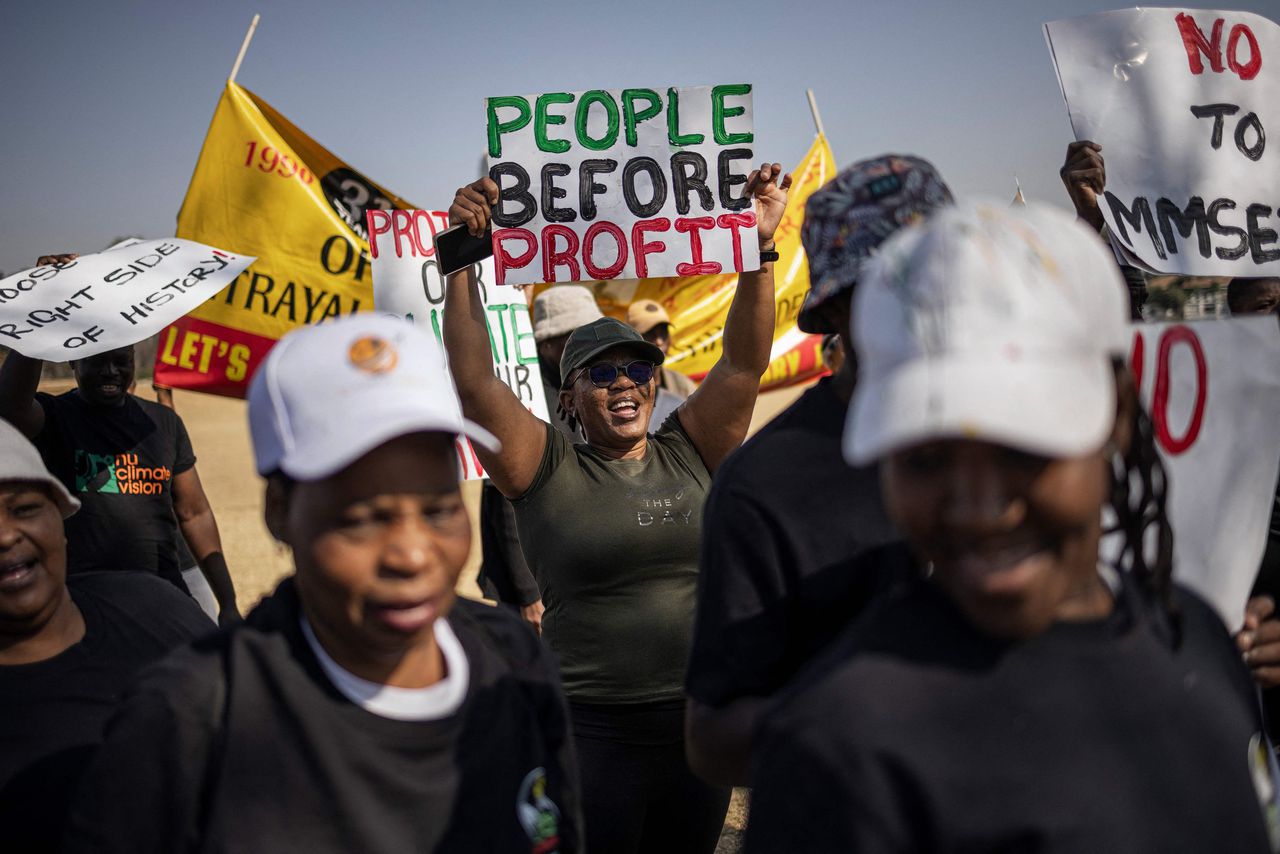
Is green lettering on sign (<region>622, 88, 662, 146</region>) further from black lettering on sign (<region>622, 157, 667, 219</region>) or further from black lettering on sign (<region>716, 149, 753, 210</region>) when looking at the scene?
black lettering on sign (<region>716, 149, 753, 210</region>)

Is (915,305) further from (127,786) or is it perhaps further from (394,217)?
(394,217)

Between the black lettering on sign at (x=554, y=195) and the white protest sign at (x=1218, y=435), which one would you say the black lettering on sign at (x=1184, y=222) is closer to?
the white protest sign at (x=1218, y=435)

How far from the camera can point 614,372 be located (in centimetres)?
354

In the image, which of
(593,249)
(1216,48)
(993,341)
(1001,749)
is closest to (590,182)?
(593,249)

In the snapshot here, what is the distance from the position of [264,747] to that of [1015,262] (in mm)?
1157

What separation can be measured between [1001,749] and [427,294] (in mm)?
4180

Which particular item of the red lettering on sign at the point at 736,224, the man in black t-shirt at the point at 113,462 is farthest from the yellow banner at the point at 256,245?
the red lettering on sign at the point at 736,224

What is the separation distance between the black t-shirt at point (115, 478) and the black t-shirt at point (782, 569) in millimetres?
3373

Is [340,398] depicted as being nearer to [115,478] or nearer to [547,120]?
[547,120]

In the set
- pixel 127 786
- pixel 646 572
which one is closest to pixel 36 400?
pixel 646 572

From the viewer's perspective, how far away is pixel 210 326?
6.38m

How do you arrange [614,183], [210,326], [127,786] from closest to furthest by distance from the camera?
[127,786]
[614,183]
[210,326]

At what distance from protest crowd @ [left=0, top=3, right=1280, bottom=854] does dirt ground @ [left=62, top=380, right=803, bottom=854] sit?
31 centimetres

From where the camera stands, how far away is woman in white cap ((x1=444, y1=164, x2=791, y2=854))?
312 cm
